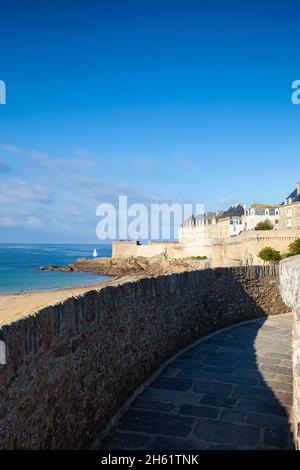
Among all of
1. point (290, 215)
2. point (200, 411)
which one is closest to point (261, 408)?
point (200, 411)

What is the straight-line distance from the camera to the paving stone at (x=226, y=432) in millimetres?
5160

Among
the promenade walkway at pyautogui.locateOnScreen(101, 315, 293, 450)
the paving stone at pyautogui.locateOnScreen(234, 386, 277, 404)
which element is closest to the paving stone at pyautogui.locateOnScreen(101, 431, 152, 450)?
the promenade walkway at pyautogui.locateOnScreen(101, 315, 293, 450)

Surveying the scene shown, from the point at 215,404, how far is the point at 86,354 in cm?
231

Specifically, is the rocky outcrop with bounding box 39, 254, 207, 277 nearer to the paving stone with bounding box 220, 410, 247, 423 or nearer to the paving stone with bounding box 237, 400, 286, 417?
the paving stone with bounding box 237, 400, 286, 417

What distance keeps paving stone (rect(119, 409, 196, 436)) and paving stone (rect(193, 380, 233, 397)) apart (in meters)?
1.03

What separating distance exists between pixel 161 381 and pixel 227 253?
5356 cm

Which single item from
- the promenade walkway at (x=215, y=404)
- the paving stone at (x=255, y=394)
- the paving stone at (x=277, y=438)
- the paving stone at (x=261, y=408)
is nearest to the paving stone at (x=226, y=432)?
the promenade walkway at (x=215, y=404)

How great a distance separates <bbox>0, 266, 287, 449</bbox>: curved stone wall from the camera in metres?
3.48

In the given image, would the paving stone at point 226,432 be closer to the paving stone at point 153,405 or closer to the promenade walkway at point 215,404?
the promenade walkway at point 215,404

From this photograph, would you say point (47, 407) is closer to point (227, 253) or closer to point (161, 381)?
point (161, 381)

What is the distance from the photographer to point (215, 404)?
627 cm
